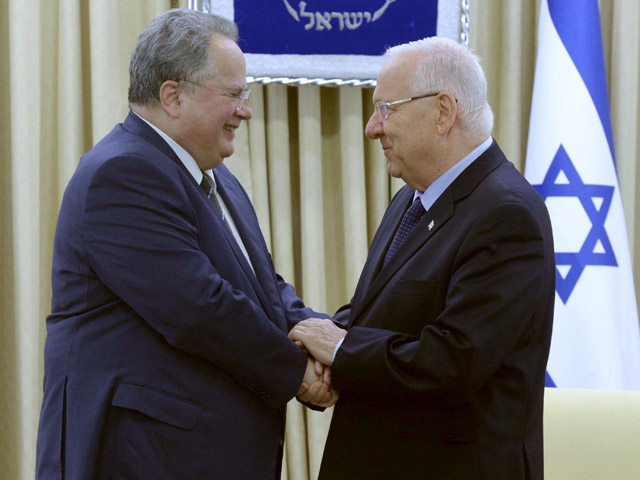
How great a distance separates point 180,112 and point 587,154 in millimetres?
1858

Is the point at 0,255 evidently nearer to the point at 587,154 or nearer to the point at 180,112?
the point at 180,112

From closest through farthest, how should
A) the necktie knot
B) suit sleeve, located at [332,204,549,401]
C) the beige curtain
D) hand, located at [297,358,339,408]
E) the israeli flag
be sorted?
1. suit sleeve, located at [332,204,549,401]
2. hand, located at [297,358,339,408]
3. the necktie knot
4. the israeli flag
5. the beige curtain

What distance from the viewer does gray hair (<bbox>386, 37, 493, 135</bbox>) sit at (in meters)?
2.13

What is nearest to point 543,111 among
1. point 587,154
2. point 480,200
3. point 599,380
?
point 587,154

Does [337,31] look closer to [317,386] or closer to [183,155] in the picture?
[183,155]

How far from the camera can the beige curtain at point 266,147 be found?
335cm

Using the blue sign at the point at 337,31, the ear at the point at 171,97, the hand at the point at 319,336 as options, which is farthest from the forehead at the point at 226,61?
the blue sign at the point at 337,31

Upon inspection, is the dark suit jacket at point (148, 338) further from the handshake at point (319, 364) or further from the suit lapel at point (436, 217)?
the suit lapel at point (436, 217)

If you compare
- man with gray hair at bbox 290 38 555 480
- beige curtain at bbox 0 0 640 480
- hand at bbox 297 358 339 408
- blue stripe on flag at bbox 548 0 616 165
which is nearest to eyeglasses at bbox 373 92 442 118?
man with gray hair at bbox 290 38 555 480

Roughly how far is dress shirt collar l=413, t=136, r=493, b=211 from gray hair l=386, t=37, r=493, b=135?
0.16ft

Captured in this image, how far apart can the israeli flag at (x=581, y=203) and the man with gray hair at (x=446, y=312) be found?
3.95 ft

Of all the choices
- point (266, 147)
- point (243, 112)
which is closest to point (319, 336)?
point (243, 112)

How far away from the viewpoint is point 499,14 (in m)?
3.70

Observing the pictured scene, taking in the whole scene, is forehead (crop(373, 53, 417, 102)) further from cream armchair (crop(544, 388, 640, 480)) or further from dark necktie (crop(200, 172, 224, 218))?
cream armchair (crop(544, 388, 640, 480))
